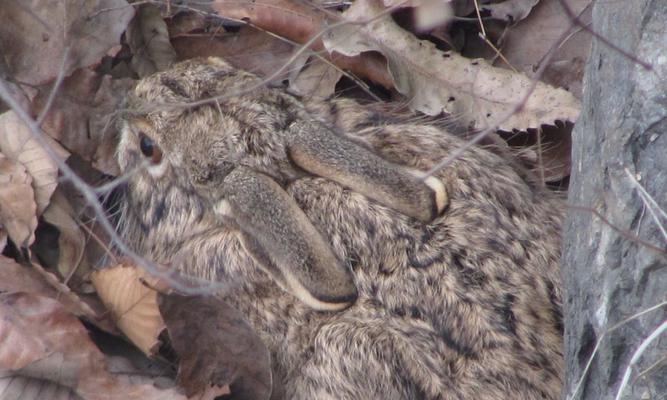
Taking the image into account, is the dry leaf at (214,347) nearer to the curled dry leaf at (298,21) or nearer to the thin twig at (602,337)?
the thin twig at (602,337)

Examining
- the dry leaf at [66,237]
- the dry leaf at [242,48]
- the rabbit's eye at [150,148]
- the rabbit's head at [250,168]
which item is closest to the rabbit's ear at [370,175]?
the rabbit's head at [250,168]

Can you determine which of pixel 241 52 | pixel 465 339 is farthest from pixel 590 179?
pixel 241 52

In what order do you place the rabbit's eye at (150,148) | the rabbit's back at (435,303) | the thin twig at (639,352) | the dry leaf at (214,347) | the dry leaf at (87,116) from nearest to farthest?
the thin twig at (639,352), the rabbit's back at (435,303), the dry leaf at (214,347), the rabbit's eye at (150,148), the dry leaf at (87,116)

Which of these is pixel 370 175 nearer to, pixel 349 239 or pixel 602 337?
pixel 349 239

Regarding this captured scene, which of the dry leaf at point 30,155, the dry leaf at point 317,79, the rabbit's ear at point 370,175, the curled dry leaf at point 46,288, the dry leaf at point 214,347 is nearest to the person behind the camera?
the rabbit's ear at point 370,175

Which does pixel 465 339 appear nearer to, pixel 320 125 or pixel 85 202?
pixel 320 125

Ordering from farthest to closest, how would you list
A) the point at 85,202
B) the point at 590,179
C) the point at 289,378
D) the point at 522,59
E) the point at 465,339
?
1. the point at 522,59
2. the point at 85,202
3. the point at 289,378
4. the point at 465,339
5. the point at 590,179

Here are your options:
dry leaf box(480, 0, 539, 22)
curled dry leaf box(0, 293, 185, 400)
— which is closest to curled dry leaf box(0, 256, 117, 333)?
curled dry leaf box(0, 293, 185, 400)

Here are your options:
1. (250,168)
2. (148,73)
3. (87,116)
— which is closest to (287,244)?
(250,168)
